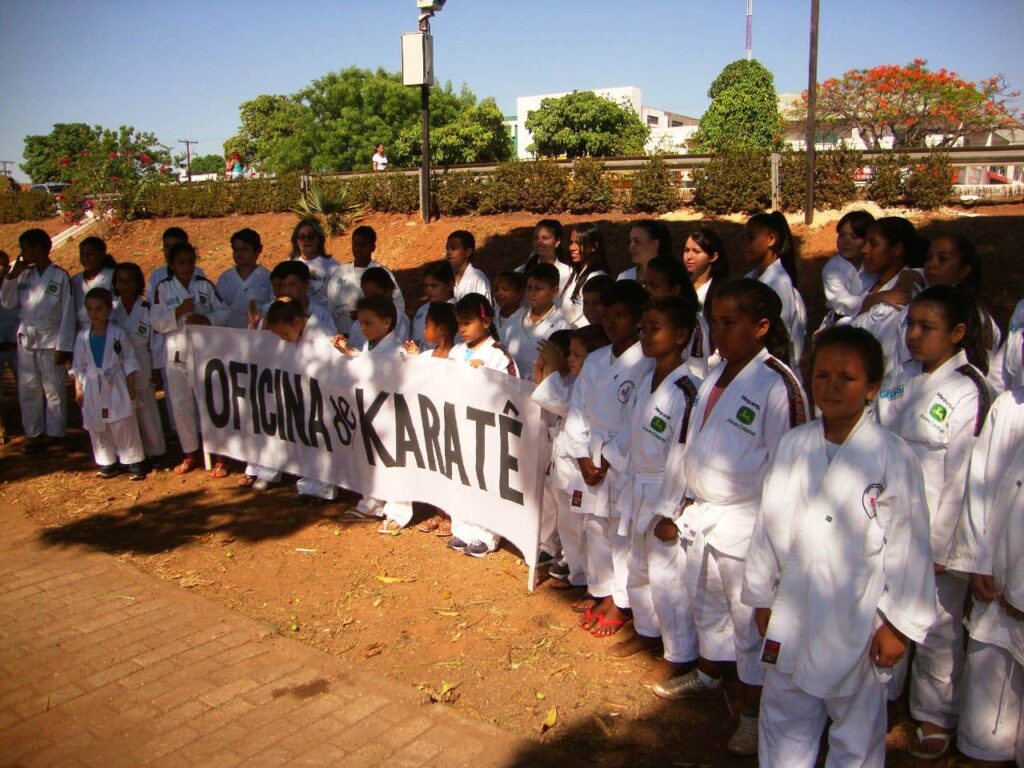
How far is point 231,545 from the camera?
6254mm

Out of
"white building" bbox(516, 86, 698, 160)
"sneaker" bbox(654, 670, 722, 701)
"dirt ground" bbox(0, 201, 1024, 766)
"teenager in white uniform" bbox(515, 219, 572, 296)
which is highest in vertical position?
"white building" bbox(516, 86, 698, 160)

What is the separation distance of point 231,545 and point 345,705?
254cm

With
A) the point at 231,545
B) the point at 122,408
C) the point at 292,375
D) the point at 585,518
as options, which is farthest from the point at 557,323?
the point at 122,408

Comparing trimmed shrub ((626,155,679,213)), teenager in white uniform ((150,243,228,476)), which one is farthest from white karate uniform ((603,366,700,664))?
trimmed shrub ((626,155,679,213))

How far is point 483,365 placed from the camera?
5.79 metres

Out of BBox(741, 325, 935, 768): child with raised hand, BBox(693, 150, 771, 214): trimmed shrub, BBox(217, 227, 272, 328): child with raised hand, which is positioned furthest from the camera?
BBox(693, 150, 771, 214): trimmed shrub

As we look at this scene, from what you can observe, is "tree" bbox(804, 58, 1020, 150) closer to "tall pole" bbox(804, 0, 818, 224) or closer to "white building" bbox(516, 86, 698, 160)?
"tall pole" bbox(804, 0, 818, 224)

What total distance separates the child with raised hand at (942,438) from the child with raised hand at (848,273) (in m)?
1.82

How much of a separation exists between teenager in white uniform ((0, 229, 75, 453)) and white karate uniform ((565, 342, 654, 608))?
605 centimetres

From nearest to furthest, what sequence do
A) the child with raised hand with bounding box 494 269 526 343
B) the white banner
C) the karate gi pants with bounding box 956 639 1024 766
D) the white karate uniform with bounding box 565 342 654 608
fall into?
the karate gi pants with bounding box 956 639 1024 766, the white karate uniform with bounding box 565 342 654 608, the white banner, the child with raised hand with bounding box 494 269 526 343

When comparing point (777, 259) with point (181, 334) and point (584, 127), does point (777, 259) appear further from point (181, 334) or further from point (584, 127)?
point (584, 127)

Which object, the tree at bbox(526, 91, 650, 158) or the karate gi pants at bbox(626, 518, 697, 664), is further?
the tree at bbox(526, 91, 650, 158)

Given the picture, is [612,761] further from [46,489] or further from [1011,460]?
[46,489]

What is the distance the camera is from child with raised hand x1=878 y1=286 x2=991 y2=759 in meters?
3.56
